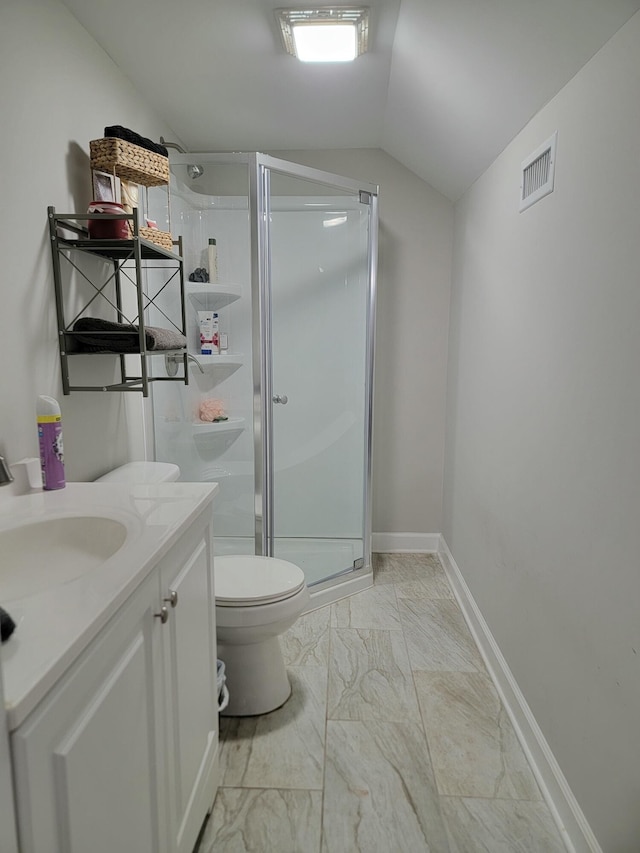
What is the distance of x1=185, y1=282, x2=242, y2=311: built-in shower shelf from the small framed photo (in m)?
0.74

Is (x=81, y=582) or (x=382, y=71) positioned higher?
(x=382, y=71)

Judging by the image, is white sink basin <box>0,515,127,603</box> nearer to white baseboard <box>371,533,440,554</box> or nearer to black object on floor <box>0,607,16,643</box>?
black object on floor <box>0,607,16,643</box>

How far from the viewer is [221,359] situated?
2521mm

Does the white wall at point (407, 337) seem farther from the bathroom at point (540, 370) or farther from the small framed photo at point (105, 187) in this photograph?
the small framed photo at point (105, 187)

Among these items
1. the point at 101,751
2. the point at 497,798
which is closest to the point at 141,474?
the point at 101,751

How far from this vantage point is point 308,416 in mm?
2883

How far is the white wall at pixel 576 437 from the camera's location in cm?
118

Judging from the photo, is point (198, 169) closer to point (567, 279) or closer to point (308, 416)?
point (308, 416)

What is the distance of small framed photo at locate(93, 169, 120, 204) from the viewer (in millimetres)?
1640

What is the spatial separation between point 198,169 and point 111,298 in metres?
0.84

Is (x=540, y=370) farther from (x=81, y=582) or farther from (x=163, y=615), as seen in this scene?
A: (x=81, y=582)

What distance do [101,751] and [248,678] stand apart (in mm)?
1150

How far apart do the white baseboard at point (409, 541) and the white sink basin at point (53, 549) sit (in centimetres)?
238

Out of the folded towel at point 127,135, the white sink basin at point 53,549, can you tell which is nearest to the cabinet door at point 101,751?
the white sink basin at point 53,549
